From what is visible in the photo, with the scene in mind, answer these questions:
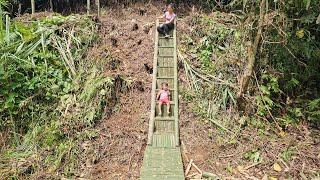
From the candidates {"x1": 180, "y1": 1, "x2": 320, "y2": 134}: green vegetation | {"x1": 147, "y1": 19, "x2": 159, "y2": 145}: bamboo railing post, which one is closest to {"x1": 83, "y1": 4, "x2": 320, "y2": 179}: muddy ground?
{"x1": 147, "y1": 19, "x2": 159, "y2": 145}: bamboo railing post

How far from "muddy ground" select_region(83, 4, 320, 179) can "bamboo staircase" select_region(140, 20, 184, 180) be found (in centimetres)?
18

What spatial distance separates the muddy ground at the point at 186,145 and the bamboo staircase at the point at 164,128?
0.57 feet

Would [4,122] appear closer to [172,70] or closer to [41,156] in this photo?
[41,156]

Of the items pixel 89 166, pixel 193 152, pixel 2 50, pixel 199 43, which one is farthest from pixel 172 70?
pixel 2 50

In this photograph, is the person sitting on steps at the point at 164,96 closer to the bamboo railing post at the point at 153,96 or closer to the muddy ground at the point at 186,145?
the bamboo railing post at the point at 153,96

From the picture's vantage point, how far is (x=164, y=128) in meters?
6.93

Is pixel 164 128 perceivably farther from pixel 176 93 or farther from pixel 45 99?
pixel 45 99

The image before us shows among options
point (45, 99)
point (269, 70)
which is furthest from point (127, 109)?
point (269, 70)

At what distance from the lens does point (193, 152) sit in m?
6.52

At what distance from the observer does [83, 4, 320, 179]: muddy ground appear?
614cm

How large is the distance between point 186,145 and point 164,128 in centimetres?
58

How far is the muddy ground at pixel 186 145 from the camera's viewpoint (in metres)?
6.14

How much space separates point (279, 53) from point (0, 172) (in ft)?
19.4

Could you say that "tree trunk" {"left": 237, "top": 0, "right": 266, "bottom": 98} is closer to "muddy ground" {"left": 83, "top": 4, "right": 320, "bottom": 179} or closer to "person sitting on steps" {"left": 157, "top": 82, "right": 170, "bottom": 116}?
"muddy ground" {"left": 83, "top": 4, "right": 320, "bottom": 179}
